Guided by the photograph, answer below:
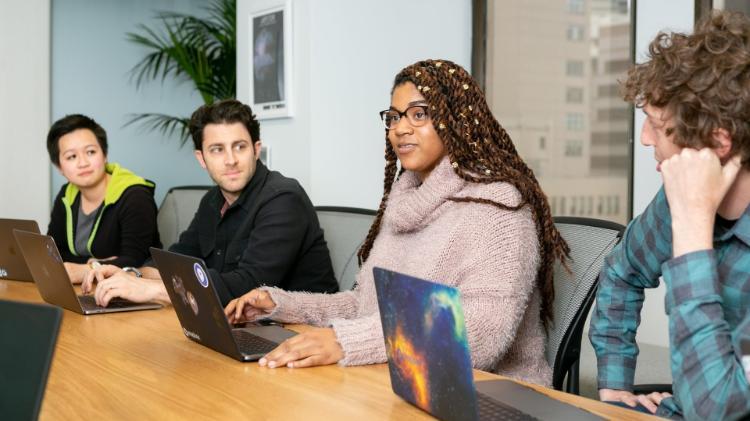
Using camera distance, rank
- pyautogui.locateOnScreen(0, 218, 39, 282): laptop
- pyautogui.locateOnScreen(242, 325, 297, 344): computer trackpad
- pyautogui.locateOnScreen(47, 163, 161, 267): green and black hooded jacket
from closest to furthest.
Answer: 1. pyautogui.locateOnScreen(242, 325, 297, 344): computer trackpad
2. pyautogui.locateOnScreen(0, 218, 39, 282): laptop
3. pyautogui.locateOnScreen(47, 163, 161, 267): green and black hooded jacket

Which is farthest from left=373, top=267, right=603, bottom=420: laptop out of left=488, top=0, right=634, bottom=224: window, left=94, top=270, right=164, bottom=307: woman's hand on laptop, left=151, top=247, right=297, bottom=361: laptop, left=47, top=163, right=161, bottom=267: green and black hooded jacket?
left=488, top=0, right=634, bottom=224: window

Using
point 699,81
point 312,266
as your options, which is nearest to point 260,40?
point 312,266

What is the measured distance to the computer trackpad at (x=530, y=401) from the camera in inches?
45.9

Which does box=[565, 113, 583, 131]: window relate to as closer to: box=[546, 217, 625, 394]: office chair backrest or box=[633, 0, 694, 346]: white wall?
box=[633, 0, 694, 346]: white wall

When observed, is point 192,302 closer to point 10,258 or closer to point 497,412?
point 497,412

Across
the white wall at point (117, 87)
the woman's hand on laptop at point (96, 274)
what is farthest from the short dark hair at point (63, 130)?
the white wall at point (117, 87)

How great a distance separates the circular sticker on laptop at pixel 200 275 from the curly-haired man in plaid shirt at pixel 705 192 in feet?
2.55

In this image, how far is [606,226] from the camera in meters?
1.85

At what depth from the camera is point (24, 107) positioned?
4.82 metres

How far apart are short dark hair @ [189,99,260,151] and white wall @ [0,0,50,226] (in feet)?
8.52

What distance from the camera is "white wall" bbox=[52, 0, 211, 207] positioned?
17.0 feet

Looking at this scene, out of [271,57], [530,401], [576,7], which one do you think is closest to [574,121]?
[576,7]

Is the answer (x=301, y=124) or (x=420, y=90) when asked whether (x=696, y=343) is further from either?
(x=301, y=124)

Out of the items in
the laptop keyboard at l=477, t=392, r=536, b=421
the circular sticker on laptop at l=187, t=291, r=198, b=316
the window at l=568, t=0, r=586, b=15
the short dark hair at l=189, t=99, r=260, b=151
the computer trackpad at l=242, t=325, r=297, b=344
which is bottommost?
the computer trackpad at l=242, t=325, r=297, b=344
